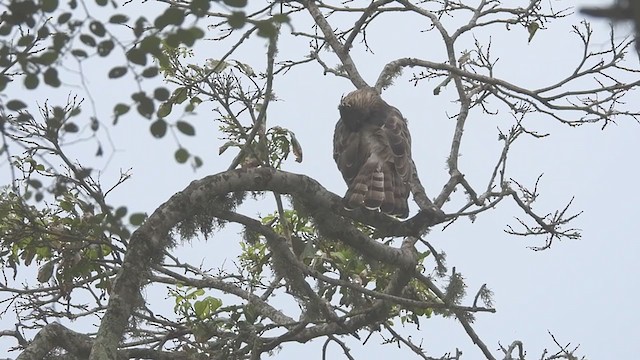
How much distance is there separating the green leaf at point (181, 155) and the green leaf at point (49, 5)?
564 millimetres

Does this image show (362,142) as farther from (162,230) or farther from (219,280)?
(162,230)

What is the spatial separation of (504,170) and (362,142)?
131cm

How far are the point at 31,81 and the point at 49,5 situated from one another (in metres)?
0.29

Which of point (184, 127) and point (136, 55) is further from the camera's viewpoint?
point (184, 127)

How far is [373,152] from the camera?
6.44 meters

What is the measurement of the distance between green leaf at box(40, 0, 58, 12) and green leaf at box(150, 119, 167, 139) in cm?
45

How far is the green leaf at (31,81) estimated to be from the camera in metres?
2.74

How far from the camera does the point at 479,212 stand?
523 centimetres

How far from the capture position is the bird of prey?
19.0 feet

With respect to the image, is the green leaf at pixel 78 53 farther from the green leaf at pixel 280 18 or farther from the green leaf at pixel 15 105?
the green leaf at pixel 280 18

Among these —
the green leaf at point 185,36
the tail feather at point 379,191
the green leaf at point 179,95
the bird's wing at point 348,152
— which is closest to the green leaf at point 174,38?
the green leaf at point 185,36

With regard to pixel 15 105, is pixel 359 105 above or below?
above

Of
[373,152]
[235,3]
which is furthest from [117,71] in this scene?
[373,152]

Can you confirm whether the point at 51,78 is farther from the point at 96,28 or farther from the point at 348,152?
the point at 348,152
